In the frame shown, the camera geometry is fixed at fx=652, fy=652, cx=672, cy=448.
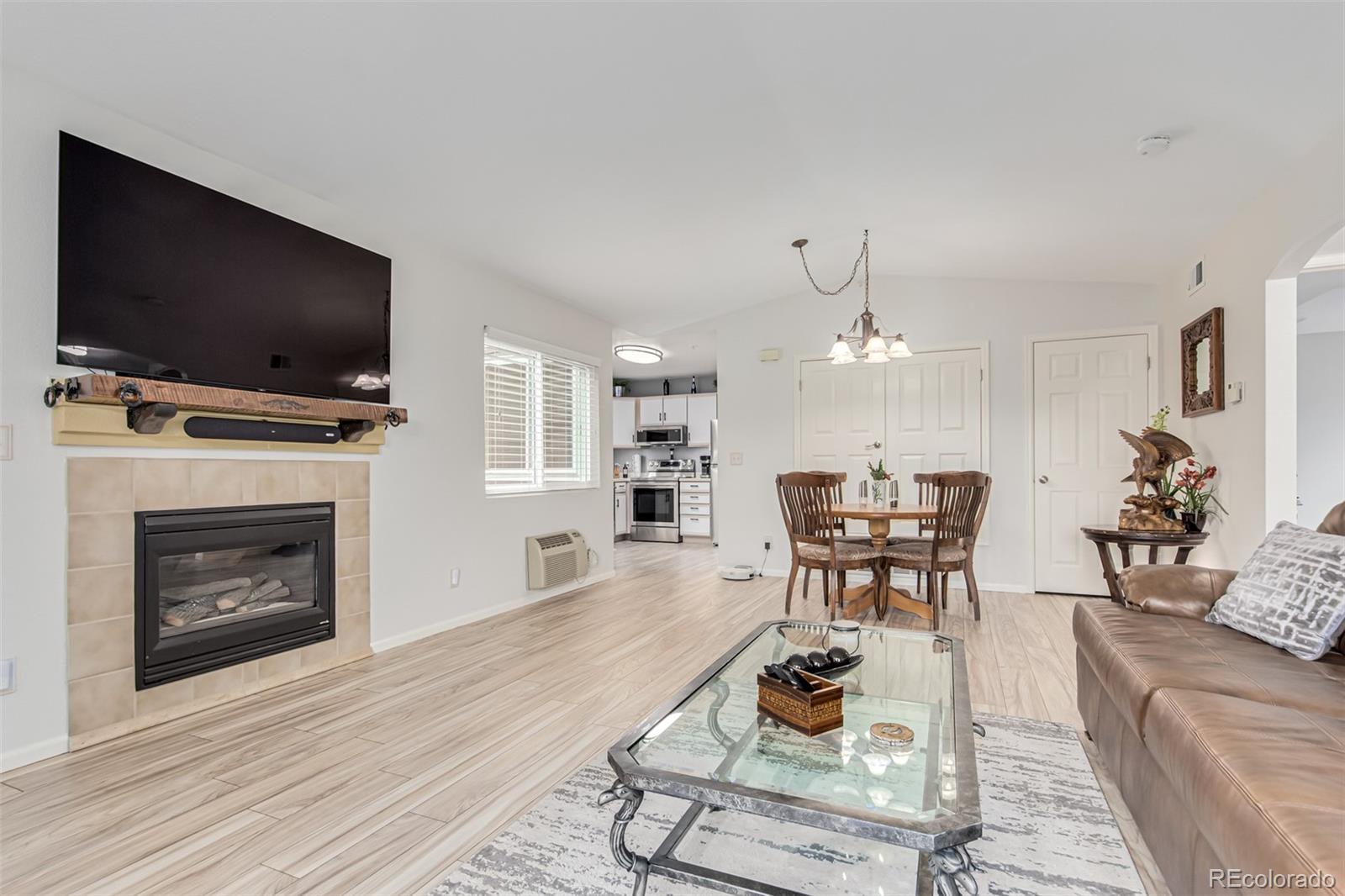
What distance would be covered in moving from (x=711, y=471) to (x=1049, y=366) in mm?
4441

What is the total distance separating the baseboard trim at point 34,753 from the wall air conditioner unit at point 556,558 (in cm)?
276

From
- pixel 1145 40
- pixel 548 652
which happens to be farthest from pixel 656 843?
pixel 1145 40

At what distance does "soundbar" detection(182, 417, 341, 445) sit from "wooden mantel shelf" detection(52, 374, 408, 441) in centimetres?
4

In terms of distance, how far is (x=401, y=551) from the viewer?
150 inches

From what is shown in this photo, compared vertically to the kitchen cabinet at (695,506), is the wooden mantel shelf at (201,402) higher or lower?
higher

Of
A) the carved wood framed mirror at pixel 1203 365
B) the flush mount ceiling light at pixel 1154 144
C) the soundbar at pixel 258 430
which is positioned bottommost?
the soundbar at pixel 258 430

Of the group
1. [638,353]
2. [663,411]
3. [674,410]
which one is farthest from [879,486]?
[663,411]

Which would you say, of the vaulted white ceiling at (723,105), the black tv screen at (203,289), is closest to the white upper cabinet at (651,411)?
the vaulted white ceiling at (723,105)

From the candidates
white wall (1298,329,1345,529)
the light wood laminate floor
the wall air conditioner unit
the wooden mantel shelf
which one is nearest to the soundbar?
the wooden mantel shelf

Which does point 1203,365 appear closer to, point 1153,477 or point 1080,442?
point 1153,477

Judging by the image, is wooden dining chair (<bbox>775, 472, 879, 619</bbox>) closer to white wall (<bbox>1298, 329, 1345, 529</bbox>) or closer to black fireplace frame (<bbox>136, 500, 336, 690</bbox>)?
black fireplace frame (<bbox>136, 500, 336, 690</bbox>)

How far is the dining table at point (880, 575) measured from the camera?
4133mm

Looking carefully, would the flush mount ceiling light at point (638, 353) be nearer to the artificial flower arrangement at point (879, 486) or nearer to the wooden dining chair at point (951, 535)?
the artificial flower arrangement at point (879, 486)

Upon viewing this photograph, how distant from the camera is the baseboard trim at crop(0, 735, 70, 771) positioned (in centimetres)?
221
